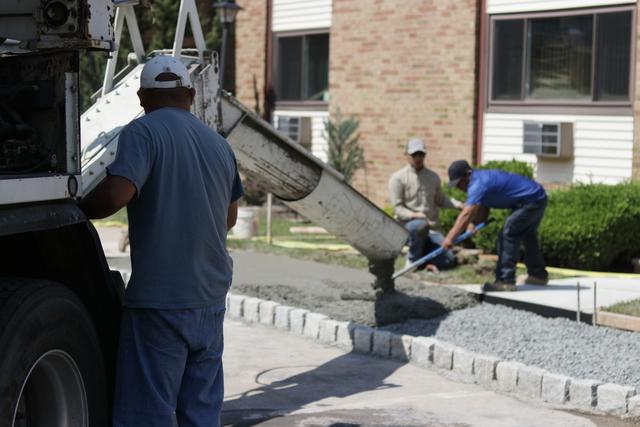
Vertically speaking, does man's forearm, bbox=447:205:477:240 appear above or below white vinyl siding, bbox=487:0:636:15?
below

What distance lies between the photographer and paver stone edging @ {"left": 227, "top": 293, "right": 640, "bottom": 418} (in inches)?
290

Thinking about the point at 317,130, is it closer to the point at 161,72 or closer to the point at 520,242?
the point at 520,242

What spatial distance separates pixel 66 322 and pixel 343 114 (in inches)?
565

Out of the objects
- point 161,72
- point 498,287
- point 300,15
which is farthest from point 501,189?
point 300,15

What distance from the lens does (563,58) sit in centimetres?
1558

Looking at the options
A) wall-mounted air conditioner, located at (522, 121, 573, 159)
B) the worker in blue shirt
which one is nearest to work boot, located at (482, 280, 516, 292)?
the worker in blue shirt

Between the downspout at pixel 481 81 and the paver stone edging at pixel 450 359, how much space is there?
655 cm

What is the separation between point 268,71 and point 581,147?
7.34 meters

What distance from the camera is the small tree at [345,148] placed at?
58.4 feet

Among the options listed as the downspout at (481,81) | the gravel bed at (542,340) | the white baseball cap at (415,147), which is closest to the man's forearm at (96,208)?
the gravel bed at (542,340)

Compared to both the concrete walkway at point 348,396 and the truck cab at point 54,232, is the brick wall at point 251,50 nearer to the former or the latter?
the concrete walkway at point 348,396

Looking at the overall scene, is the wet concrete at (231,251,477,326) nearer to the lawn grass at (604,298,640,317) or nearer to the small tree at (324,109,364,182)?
the lawn grass at (604,298,640,317)

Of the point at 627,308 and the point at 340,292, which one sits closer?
the point at 627,308

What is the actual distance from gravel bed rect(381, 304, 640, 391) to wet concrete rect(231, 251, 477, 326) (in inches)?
5.9
